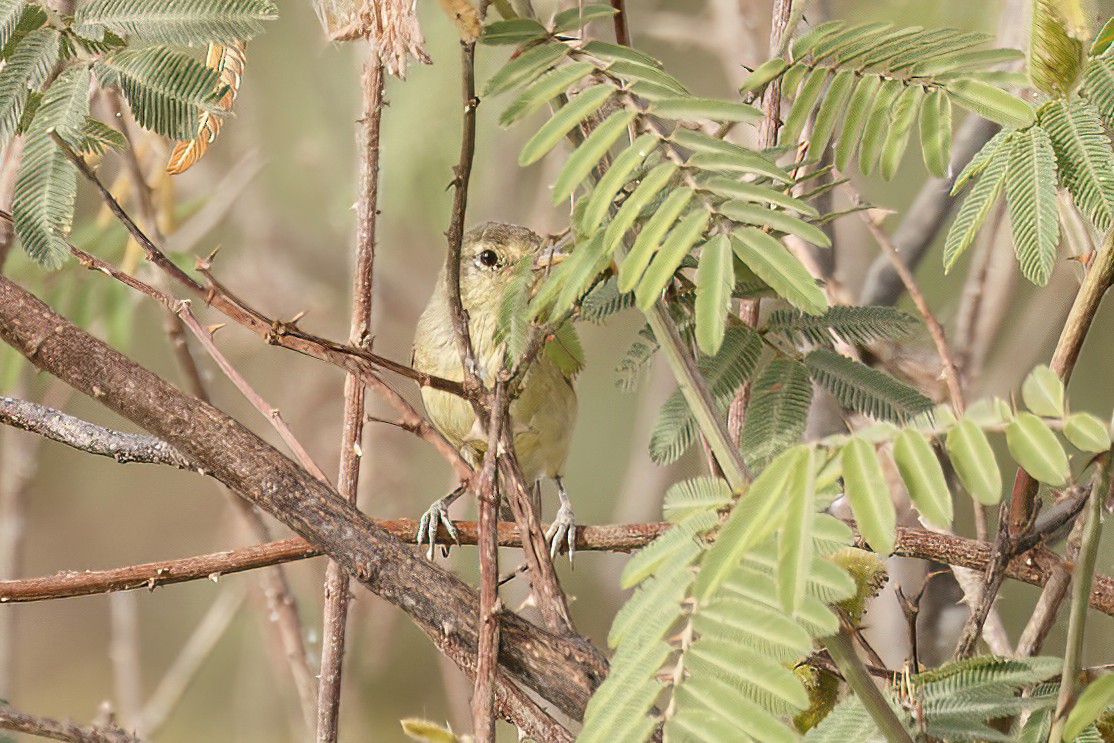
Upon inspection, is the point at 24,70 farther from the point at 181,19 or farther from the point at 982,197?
the point at 982,197

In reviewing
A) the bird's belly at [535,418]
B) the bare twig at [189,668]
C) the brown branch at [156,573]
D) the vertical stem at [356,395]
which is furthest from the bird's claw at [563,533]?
the bare twig at [189,668]

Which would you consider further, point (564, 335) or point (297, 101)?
point (297, 101)

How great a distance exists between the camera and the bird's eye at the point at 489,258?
3.18m

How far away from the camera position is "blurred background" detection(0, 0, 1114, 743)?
3553 mm

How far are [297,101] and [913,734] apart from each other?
4790 mm

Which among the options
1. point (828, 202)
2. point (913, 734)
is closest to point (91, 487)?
point (828, 202)

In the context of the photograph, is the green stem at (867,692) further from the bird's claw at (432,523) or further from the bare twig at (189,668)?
the bare twig at (189,668)

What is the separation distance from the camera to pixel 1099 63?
1461mm

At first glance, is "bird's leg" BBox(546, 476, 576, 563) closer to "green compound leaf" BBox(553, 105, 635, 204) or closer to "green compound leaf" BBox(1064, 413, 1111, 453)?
"green compound leaf" BBox(553, 105, 635, 204)

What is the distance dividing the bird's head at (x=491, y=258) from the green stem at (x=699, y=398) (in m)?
1.83

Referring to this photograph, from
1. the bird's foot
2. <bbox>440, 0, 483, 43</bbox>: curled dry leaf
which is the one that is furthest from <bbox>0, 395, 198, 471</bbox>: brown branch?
<bbox>440, 0, 483, 43</bbox>: curled dry leaf

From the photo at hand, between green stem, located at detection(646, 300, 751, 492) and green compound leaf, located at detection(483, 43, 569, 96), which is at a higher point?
green compound leaf, located at detection(483, 43, 569, 96)

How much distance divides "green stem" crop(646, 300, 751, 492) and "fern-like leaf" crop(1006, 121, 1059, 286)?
0.45 meters

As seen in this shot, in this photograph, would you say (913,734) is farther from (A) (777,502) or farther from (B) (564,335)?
(B) (564,335)
